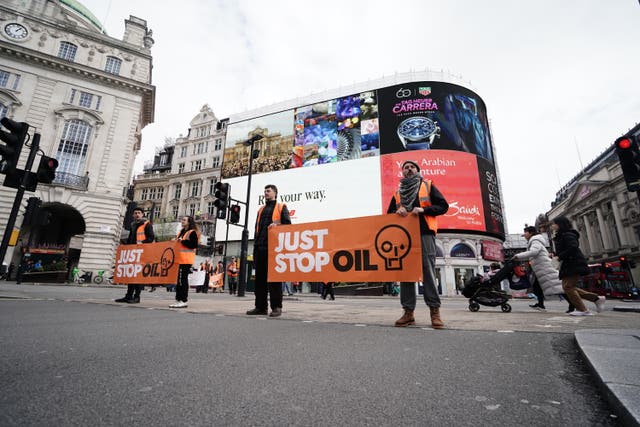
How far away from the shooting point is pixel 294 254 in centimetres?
486

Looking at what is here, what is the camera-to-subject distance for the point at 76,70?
83.4ft

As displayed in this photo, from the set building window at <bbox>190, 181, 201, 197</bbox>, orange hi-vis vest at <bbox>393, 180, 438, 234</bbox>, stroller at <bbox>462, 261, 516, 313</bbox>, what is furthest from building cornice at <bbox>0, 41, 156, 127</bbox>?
orange hi-vis vest at <bbox>393, 180, 438, 234</bbox>

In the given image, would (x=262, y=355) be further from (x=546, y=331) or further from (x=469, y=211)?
(x=469, y=211)

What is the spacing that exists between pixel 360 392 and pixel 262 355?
868mm

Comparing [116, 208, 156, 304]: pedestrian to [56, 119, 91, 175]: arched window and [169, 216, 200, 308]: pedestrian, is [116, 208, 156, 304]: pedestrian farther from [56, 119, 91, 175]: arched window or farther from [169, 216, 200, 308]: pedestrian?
[56, 119, 91, 175]: arched window

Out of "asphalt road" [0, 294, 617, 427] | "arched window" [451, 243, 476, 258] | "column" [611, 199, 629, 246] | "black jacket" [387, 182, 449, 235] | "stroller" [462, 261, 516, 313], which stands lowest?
"asphalt road" [0, 294, 617, 427]

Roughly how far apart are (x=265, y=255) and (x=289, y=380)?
3.33m

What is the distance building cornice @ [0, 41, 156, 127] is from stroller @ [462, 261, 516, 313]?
29.8 meters

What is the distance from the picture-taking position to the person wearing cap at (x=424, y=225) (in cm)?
365

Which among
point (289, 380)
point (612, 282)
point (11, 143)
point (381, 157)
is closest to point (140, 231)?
point (11, 143)

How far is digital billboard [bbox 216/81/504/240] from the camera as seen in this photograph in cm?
3328

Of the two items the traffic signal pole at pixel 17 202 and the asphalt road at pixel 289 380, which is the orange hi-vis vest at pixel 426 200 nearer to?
the asphalt road at pixel 289 380

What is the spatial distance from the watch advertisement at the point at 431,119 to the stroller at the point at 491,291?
2951cm

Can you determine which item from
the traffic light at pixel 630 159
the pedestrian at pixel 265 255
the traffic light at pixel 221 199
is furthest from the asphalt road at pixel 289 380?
the traffic light at pixel 221 199
